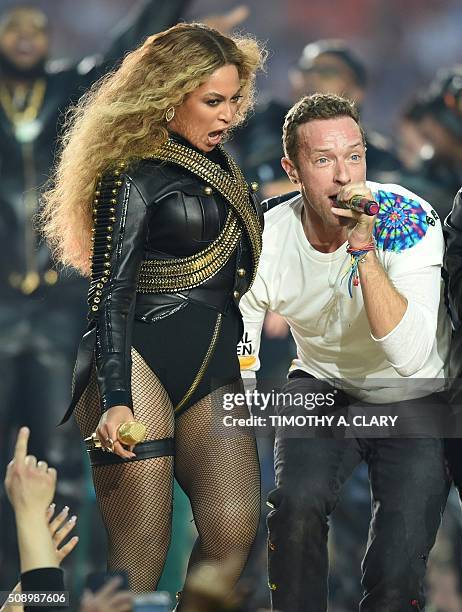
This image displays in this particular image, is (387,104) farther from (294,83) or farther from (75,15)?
(75,15)

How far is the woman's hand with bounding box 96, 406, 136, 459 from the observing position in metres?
2.83

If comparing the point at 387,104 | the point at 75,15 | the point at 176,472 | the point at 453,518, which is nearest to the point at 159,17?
the point at 75,15

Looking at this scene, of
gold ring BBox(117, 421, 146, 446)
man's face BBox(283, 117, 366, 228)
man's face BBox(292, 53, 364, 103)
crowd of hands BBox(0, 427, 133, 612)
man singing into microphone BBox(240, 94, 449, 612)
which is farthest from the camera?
man's face BBox(292, 53, 364, 103)

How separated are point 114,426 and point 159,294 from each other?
14.8 inches

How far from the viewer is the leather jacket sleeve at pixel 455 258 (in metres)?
3.31

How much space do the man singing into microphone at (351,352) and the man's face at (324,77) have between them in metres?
2.71

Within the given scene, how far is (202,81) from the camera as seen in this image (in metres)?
2.99

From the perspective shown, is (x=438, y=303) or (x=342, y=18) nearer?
(x=438, y=303)

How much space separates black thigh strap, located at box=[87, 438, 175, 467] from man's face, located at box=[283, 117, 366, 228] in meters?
0.77

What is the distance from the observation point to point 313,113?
3.35m

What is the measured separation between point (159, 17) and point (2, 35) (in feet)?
3.16

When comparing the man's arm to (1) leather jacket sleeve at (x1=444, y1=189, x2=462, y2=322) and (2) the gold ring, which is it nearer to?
(1) leather jacket sleeve at (x1=444, y1=189, x2=462, y2=322)

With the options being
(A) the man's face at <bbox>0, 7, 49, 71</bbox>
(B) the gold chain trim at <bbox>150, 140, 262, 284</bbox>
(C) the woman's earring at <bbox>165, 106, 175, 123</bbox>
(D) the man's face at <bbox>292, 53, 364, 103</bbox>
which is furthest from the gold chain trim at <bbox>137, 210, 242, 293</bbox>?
(A) the man's face at <bbox>0, 7, 49, 71</bbox>

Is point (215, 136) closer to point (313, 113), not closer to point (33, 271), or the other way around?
point (313, 113)
